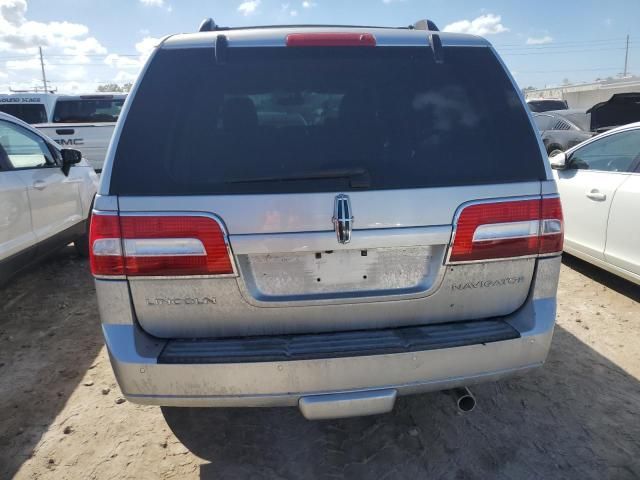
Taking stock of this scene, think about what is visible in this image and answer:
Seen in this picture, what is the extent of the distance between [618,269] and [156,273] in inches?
158

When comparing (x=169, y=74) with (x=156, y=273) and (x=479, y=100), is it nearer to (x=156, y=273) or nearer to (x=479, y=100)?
(x=156, y=273)

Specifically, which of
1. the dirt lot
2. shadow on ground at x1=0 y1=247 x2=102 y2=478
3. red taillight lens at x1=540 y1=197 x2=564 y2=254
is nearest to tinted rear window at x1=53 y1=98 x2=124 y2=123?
shadow on ground at x1=0 y1=247 x2=102 y2=478

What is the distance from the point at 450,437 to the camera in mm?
2715

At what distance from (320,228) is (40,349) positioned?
3.03 m

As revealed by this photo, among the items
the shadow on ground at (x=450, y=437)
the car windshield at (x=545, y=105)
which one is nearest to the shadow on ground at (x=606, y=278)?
the shadow on ground at (x=450, y=437)

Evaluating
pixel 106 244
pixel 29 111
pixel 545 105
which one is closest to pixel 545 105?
pixel 545 105

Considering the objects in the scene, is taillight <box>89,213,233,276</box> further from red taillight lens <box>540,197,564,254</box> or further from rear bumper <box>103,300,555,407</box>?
red taillight lens <box>540,197,564,254</box>

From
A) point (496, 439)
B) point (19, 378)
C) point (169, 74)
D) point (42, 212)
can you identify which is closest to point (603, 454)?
point (496, 439)

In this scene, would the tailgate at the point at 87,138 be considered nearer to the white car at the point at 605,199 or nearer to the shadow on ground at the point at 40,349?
the shadow on ground at the point at 40,349

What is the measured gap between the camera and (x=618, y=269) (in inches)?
169

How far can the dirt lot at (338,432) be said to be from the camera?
2.49m

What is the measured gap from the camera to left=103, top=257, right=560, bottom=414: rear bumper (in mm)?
1962

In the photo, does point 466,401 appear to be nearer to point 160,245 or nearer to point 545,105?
point 160,245

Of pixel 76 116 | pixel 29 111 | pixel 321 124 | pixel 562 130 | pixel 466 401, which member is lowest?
pixel 466 401
